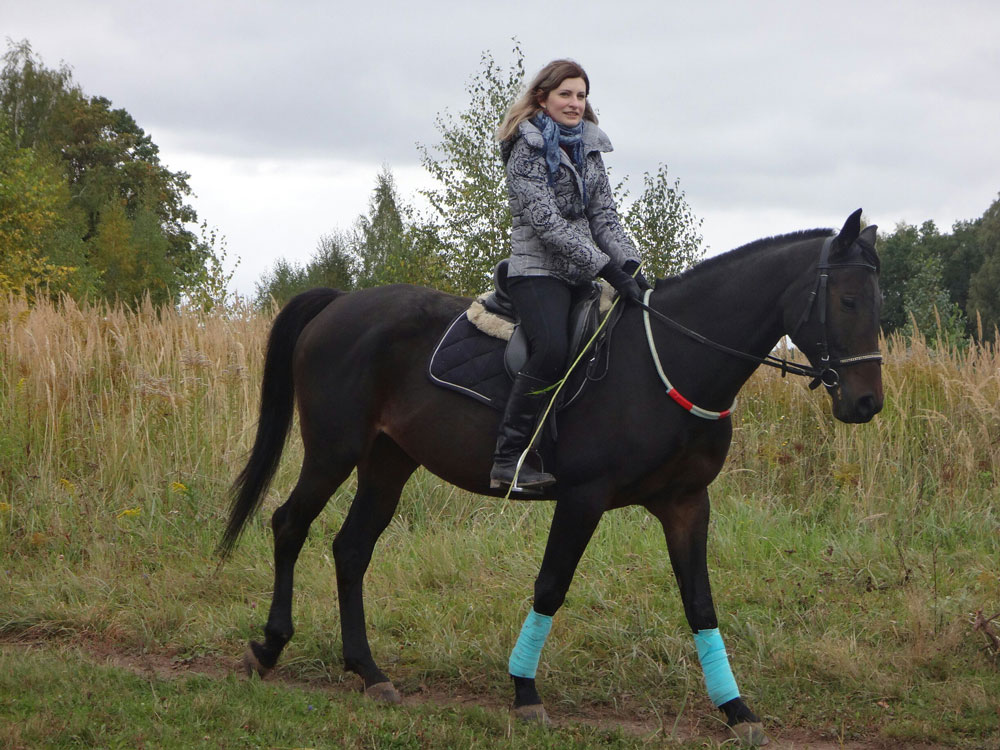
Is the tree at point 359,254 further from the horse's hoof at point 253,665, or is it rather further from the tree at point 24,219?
the horse's hoof at point 253,665

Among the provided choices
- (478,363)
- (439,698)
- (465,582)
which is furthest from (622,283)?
(465,582)

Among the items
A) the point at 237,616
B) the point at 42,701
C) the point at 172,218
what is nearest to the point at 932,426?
the point at 237,616

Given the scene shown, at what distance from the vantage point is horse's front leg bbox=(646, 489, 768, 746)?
4379mm

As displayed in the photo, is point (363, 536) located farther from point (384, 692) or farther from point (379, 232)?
point (379, 232)

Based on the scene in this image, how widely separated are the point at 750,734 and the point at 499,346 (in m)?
2.23

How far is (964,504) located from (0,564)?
24.3 ft

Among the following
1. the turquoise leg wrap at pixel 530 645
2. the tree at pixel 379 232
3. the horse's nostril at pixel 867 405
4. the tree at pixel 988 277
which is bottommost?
the turquoise leg wrap at pixel 530 645

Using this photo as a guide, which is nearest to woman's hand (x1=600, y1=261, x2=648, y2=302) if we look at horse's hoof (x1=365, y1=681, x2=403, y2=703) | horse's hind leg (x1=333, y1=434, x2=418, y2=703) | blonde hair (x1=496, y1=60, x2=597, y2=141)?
blonde hair (x1=496, y1=60, x2=597, y2=141)

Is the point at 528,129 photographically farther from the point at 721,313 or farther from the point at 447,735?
the point at 447,735

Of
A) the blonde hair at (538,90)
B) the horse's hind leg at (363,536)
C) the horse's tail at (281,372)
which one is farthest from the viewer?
the horse's tail at (281,372)

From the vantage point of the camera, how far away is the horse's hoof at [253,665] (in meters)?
5.26

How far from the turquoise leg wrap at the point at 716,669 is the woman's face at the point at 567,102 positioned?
104 inches

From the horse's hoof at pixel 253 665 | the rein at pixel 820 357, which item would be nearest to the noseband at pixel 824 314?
the rein at pixel 820 357

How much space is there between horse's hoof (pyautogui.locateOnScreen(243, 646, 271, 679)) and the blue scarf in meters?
3.12
